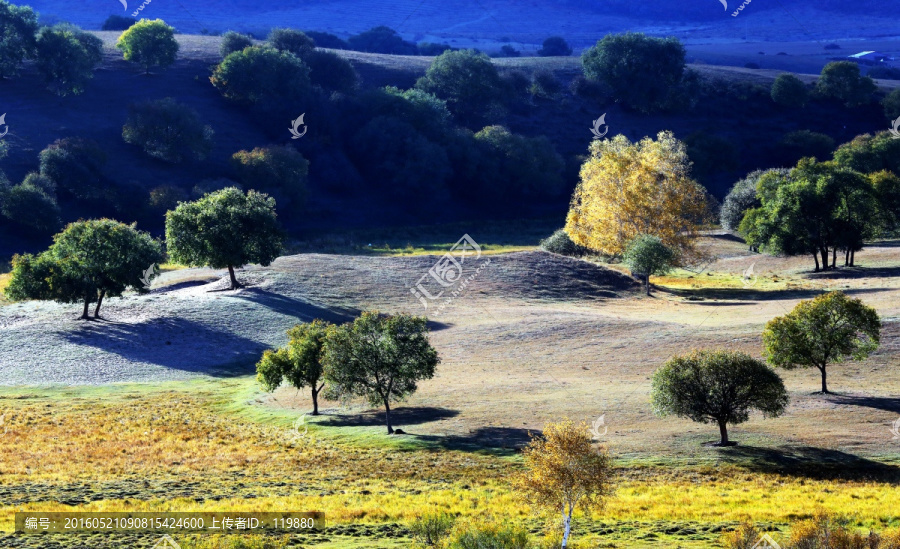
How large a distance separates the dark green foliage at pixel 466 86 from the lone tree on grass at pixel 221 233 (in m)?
89.4

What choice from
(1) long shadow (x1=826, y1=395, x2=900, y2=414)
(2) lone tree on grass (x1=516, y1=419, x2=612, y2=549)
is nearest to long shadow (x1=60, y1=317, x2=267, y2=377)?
(1) long shadow (x1=826, y1=395, x2=900, y2=414)

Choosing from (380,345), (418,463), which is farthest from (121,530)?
(380,345)

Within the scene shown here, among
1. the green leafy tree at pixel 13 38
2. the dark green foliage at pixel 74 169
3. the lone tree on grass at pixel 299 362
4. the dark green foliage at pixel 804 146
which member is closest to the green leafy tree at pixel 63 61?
the green leafy tree at pixel 13 38

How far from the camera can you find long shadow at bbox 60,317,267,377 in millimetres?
60219

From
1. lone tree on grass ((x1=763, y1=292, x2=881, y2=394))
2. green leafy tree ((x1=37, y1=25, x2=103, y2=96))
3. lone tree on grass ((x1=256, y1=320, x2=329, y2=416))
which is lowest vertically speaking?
lone tree on grass ((x1=256, y1=320, x2=329, y2=416))

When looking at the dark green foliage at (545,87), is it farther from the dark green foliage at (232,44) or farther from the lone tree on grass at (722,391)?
the lone tree on grass at (722,391)

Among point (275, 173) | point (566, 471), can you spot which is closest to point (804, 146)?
point (275, 173)

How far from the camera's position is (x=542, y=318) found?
65.8 metres

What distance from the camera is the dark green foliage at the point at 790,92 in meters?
171

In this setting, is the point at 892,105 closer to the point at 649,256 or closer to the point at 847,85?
the point at 847,85

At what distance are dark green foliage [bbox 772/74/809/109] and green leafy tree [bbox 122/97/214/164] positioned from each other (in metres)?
104

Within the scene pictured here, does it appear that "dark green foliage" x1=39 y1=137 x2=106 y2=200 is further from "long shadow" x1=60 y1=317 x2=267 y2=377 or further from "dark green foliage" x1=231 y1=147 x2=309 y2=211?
"long shadow" x1=60 y1=317 x2=267 y2=377

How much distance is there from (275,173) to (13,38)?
1715 inches

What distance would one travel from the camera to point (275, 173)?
121188mm
